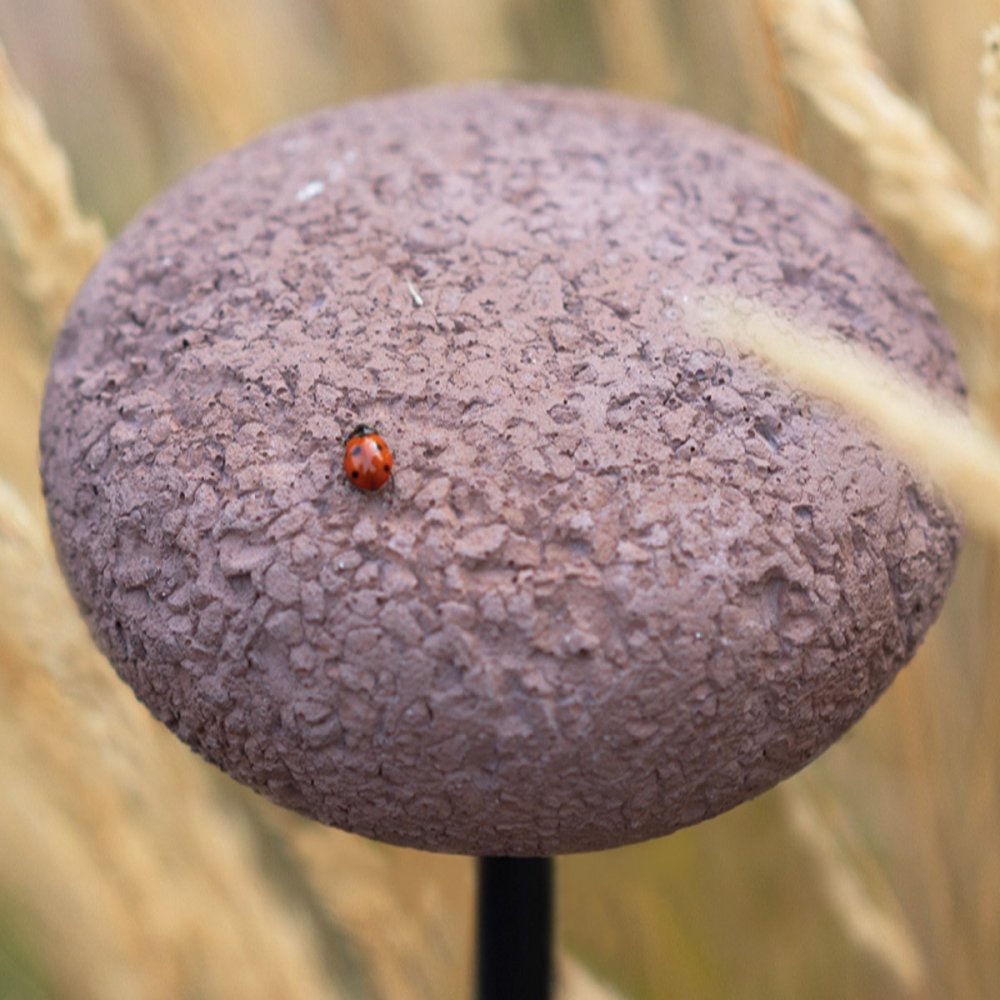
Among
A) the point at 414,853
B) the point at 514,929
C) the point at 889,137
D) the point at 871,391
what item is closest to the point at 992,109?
the point at 889,137

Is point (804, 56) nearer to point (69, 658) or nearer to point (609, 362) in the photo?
point (609, 362)

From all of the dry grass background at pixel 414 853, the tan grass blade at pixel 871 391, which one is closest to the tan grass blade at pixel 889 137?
the dry grass background at pixel 414 853

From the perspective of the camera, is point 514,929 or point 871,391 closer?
point 871,391

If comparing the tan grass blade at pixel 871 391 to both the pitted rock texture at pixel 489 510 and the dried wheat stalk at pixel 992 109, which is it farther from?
the dried wheat stalk at pixel 992 109

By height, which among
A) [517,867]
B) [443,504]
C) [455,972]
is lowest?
[455,972]

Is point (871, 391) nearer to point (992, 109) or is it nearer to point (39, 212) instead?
point (992, 109)

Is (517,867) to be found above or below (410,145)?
below

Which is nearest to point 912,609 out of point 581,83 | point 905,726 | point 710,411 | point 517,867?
point 710,411
